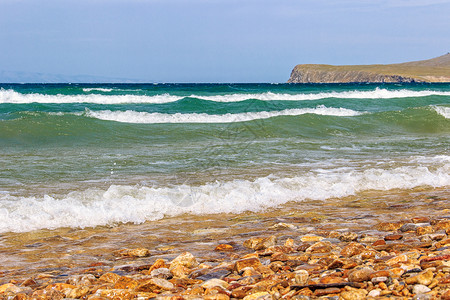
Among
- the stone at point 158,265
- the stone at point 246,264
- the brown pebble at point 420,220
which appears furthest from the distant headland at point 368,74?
the stone at point 158,265

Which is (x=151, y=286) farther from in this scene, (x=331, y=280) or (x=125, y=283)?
(x=331, y=280)

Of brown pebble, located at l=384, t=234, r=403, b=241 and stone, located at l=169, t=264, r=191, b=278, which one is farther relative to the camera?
brown pebble, located at l=384, t=234, r=403, b=241

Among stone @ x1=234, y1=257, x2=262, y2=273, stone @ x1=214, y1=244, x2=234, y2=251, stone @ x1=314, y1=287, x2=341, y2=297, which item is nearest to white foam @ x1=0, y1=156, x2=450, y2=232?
stone @ x1=214, y1=244, x2=234, y2=251

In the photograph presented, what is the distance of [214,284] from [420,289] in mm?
1248

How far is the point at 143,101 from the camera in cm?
3170

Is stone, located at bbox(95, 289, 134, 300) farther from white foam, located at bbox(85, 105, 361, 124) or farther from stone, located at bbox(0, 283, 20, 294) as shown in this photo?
white foam, located at bbox(85, 105, 361, 124)

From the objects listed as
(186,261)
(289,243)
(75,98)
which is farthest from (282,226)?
(75,98)

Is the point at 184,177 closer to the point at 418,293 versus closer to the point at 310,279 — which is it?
the point at 310,279

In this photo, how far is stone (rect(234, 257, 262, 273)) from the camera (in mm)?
3397

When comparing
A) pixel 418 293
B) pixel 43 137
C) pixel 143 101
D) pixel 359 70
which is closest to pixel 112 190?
pixel 418 293

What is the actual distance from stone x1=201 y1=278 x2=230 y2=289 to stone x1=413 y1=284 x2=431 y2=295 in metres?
1.14

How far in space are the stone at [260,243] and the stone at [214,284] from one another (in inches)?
44.0

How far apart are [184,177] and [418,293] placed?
561cm

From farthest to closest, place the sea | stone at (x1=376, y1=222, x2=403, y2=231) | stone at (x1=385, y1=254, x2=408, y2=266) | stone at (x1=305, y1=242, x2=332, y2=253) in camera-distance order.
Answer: the sea → stone at (x1=376, y1=222, x2=403, y2=231) → stone at (x1=305, y1=242, x2=332, y2=253) → stone at (x1=385, y1=254, x2=408, y2=266)
